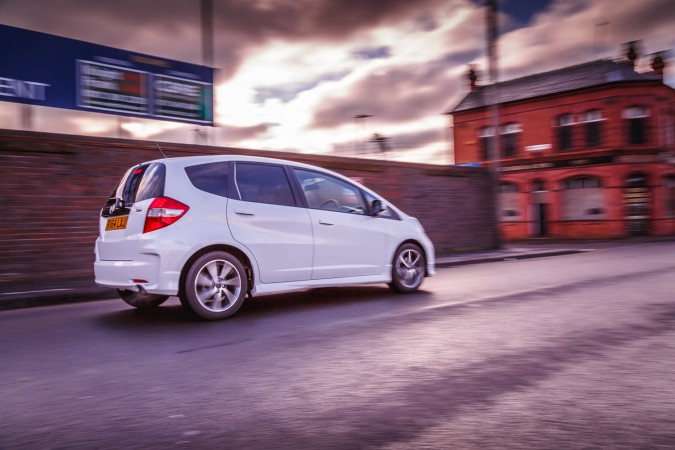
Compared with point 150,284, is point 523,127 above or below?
above

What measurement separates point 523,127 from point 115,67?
26852 mm

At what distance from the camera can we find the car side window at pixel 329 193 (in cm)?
659

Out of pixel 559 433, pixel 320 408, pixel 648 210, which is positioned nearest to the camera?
pixel 559 433

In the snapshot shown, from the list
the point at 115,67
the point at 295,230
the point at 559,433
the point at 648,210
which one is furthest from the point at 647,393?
the point at 648,210

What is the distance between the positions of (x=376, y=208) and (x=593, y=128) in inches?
1131

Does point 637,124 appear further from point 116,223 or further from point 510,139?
point 116,223

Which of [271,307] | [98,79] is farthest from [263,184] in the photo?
[98,79]

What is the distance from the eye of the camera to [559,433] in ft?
8.52

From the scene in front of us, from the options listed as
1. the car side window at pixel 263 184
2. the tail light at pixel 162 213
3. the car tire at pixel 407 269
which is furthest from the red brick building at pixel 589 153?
the tail light at pixel 162 213

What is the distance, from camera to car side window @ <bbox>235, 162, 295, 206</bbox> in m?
6.05

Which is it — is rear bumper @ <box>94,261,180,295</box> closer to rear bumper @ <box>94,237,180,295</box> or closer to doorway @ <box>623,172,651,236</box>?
rear bumper @ <box>94,237,180,295</box>

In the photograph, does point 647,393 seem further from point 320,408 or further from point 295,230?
point 295,230

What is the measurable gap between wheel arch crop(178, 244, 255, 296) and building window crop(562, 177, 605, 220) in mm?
29445

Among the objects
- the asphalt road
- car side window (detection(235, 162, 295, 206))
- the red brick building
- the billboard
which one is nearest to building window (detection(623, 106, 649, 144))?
the red brick building
